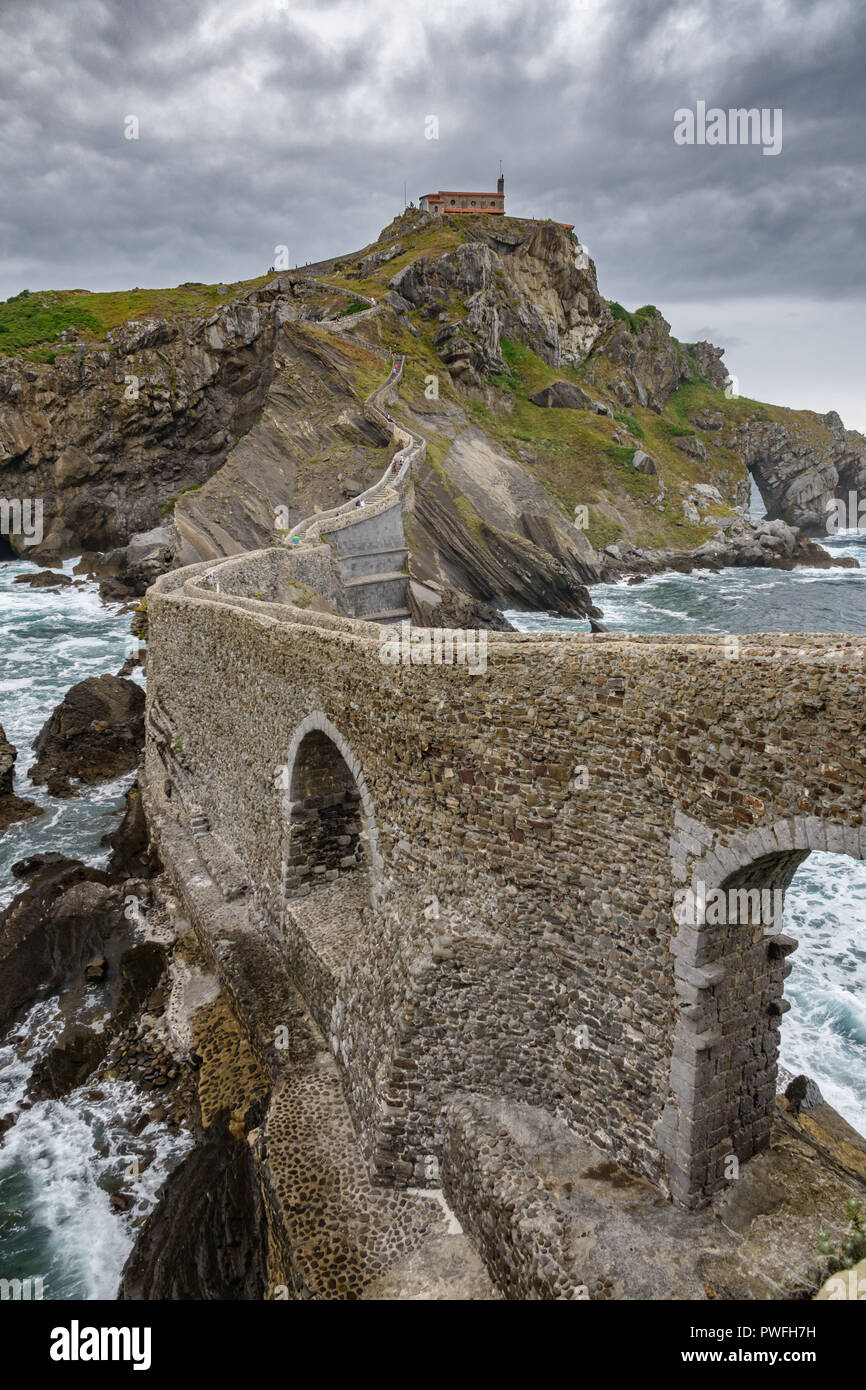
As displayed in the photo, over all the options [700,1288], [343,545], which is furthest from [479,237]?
[700,1288]

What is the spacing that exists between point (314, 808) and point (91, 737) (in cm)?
1550

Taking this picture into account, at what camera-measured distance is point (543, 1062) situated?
791cm

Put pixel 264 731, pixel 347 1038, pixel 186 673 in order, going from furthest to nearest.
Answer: pixel 186 673 < pixel 264 731 < pixel 347 1038

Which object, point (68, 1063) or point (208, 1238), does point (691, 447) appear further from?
point (208, 1238)

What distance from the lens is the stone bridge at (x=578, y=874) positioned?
19.7 ft

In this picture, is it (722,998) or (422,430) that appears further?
(422,430)

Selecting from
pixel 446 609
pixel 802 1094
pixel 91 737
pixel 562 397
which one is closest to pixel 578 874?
pixel 802 1094

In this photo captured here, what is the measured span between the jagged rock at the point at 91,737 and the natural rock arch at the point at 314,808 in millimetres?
13519

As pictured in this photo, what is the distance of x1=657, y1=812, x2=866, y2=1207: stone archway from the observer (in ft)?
20.7

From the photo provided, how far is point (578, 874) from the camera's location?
7336 mm

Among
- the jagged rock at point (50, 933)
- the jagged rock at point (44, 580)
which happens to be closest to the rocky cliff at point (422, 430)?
the jagged rock at point (44, 580)

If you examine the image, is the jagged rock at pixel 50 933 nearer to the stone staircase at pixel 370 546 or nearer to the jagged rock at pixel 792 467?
the stone staircase at pixel 370 546

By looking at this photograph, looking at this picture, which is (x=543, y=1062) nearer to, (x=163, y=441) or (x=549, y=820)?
(x=549, y=820)

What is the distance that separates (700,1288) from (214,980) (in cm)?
928
